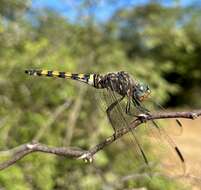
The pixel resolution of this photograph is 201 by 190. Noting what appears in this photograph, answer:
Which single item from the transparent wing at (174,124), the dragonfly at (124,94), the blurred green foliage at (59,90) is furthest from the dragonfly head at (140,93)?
the blurred green foliage at (59,90)

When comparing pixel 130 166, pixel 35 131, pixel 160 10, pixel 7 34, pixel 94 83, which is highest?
pixel 160 10

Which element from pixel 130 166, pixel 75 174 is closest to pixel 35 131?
pixel 75 174

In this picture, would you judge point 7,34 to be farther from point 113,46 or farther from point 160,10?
point 160,10

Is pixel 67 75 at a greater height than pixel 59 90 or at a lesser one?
lesser

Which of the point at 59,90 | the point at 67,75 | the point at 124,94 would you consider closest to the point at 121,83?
the point at 124,94

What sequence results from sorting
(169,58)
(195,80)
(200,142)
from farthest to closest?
(195,80), (169,58), (200,142)

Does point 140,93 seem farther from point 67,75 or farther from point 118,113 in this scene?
point 67,75

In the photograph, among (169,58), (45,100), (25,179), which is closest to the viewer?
(25,179)

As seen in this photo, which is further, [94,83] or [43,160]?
[43,160]

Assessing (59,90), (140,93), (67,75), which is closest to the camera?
(140,93)
